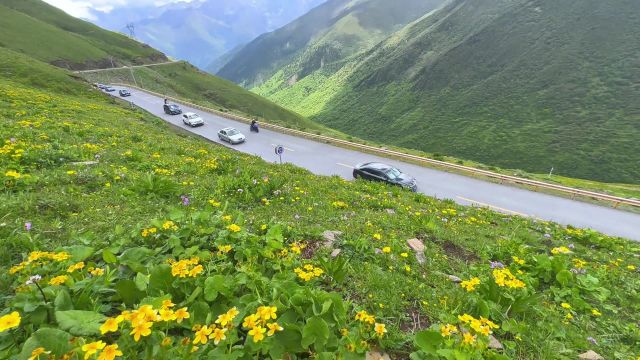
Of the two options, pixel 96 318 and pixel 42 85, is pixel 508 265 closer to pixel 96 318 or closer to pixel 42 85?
pixel 96 318

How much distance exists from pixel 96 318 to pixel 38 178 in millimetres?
7005

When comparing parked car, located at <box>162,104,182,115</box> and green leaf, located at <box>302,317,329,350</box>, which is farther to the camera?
parked car, located at <box>162,104,182,115</box>

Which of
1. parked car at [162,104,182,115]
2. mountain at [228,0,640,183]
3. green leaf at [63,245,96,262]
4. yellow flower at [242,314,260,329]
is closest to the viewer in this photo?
yellow flower at [242,314,260,329]

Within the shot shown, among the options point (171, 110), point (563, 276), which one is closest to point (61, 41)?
point (171, 110)

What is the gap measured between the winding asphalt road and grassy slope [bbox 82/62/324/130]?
6066cm

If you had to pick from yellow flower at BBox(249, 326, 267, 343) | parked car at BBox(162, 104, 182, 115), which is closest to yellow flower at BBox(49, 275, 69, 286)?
yellow flower at BBox(249, 326, 267, 343)

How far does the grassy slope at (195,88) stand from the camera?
324 ft

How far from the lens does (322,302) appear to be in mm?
3939

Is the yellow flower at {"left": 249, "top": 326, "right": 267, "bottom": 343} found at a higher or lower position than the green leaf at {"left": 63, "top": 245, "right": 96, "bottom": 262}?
higher

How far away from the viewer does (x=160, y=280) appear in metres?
3.87

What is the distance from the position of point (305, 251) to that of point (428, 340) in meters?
3.09

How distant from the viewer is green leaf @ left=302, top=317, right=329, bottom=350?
11.3ft

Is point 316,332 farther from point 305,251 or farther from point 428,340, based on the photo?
point 305,251

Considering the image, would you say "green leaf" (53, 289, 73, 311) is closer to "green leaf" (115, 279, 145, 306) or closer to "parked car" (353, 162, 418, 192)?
"green leaf" (115, 279, 145, 306)
